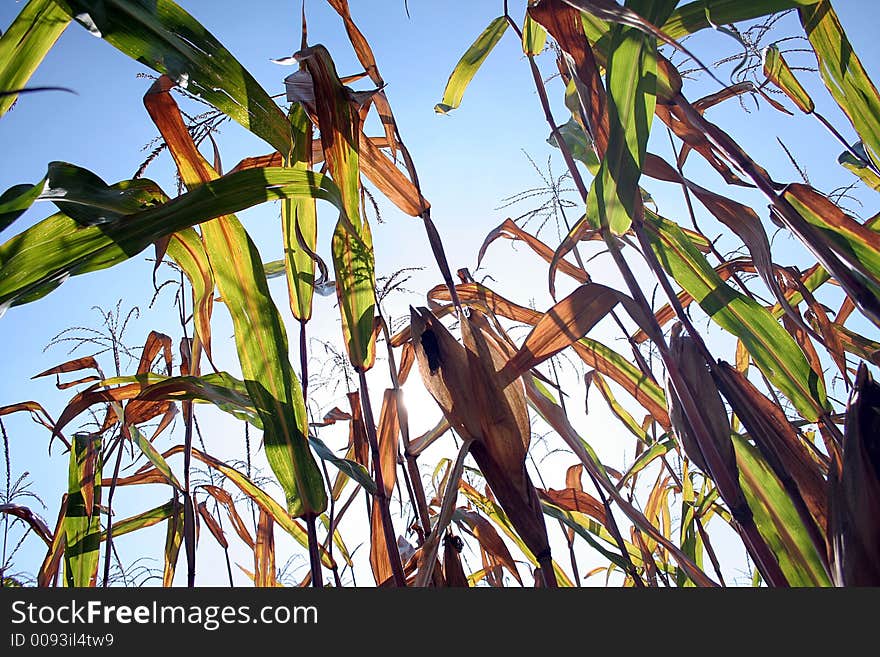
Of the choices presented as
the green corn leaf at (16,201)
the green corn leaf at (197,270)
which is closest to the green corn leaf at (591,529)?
the green corn leaf at (197,270)

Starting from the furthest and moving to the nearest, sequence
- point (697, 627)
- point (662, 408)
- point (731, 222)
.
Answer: point (662, 408)
point (731, 222)
point (697, 627)

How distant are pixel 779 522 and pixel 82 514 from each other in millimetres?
897

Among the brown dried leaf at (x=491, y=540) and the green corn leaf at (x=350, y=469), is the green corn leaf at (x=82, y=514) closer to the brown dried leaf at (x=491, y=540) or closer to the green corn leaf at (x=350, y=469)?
A: the green corn leaf at (x=350, y=469)

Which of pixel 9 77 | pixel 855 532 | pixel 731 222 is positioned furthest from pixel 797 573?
pixel 9 77

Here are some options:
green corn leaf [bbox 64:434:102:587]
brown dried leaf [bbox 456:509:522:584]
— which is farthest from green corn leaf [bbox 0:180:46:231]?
brown dried leaf [bbox 456:509:522:584]

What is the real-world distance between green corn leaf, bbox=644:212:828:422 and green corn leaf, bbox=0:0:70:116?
67 cm

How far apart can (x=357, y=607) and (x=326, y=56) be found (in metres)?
0.50

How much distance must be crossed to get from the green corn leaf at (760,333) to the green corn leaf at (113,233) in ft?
1.43

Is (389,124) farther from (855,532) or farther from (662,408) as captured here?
(855,532)

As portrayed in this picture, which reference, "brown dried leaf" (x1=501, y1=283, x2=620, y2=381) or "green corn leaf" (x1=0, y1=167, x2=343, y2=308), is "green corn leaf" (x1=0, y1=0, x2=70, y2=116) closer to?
"green corn leaf" (x1=0, y1=167, x2=343, y2=308)

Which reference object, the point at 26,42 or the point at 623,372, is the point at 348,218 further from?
the point at 623,372

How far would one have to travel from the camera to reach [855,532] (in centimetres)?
41

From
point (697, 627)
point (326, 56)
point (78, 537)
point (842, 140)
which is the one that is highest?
point (326, 56)

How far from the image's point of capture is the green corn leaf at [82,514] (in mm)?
823
